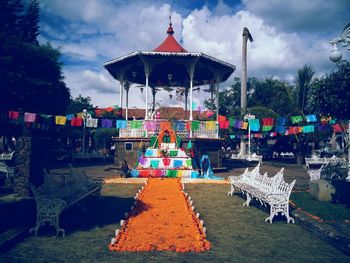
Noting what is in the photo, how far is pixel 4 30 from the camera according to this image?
7.33 metres

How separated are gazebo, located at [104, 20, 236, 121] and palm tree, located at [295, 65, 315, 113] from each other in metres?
8.40

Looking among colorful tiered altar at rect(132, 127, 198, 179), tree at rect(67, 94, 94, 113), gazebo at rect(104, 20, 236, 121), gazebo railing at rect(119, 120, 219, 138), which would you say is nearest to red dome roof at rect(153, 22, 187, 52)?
gazebo at rect(104, 20, 236, 121)

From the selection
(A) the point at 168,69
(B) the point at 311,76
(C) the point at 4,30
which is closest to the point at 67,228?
(C) the point at 4,30

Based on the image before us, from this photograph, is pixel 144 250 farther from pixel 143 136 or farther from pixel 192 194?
pixel 143 136

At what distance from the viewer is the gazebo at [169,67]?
21.4 meters

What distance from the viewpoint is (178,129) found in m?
21.0

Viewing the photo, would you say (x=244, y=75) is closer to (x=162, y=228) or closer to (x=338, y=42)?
(x=338, y=42)

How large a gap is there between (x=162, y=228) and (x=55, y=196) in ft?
9.22

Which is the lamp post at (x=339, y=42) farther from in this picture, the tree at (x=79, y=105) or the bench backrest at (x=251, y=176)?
the tree at (x=79, y=105)

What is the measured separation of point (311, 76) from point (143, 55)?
56.8ft

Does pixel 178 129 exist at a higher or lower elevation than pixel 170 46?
lower

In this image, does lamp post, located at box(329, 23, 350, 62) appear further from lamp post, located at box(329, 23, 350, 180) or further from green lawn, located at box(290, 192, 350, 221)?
green lawn, located at box(290, 192, 350, 221)

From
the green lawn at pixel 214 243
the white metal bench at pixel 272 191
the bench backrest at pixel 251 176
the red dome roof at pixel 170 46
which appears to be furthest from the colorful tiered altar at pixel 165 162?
the green lawn at pixel 214 243

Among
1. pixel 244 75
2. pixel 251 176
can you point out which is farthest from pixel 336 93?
pixel 244 75
